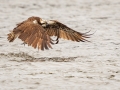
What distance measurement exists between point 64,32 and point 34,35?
4.20ft

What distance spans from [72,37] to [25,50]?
1.83 m

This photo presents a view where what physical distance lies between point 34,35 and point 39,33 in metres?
0.09

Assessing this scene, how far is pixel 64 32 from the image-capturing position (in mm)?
7020

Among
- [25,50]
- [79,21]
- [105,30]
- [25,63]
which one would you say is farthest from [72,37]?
[79,21]

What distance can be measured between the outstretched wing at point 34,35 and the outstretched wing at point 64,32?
2.58 ft

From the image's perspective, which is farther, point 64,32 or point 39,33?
point 64,32

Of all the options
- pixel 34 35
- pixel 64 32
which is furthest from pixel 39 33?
pixel 64 32

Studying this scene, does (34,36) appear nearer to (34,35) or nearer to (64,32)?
(34,35)

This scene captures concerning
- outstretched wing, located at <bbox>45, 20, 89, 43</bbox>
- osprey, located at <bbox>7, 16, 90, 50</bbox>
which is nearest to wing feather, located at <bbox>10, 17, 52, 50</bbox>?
osprey, located at <bbox>7, 16, 90, 50</bbox>

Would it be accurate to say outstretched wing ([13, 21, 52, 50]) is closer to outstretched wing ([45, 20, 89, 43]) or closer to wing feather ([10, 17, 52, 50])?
wing feather ([10, 17, 52, 50])

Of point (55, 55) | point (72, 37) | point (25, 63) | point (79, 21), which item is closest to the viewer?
point (72, 37)

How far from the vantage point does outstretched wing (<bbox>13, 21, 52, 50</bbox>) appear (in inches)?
221

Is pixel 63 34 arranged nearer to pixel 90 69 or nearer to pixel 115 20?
pixel 90 69

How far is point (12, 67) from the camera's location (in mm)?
7363
